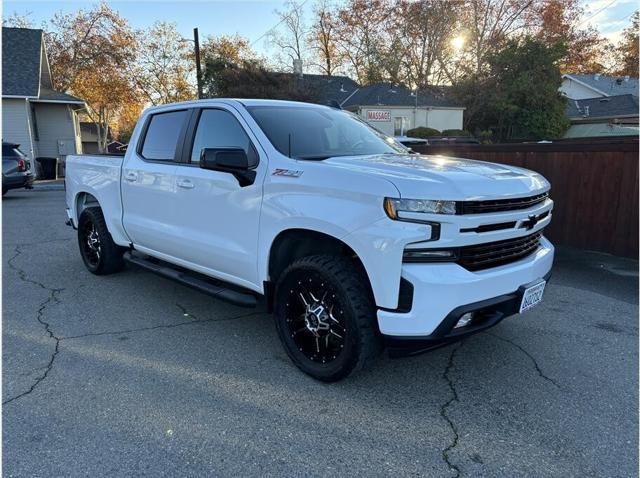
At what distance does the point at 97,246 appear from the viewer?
5.91m

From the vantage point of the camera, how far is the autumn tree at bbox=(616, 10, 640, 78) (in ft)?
174

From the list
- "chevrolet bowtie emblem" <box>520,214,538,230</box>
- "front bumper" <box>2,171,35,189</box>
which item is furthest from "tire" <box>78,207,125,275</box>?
"front bumper" <box>2,171,35,189</box>

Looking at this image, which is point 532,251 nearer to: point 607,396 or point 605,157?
point 607,396

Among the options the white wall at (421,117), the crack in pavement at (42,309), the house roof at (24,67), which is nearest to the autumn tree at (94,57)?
the house roof at (24,67)

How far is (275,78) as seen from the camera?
27312 millimetres

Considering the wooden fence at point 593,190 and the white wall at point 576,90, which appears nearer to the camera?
the wooden fence at point 593,190

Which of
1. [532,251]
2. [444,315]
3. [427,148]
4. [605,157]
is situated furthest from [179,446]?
[427,148]

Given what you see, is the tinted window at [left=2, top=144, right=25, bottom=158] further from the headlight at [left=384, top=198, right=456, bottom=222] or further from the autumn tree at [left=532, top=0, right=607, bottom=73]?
the autumn tree at [left=532, top=0, right=607, bottom=73]

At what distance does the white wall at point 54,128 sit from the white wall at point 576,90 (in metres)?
41.7

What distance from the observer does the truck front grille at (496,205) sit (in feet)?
9.31

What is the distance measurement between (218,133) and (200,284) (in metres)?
1.32

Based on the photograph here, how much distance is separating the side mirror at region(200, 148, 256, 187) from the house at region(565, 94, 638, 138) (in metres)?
34.1

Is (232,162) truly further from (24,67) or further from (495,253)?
(24,67)

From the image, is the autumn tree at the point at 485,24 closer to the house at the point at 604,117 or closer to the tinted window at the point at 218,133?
the house at the point at 604,117
